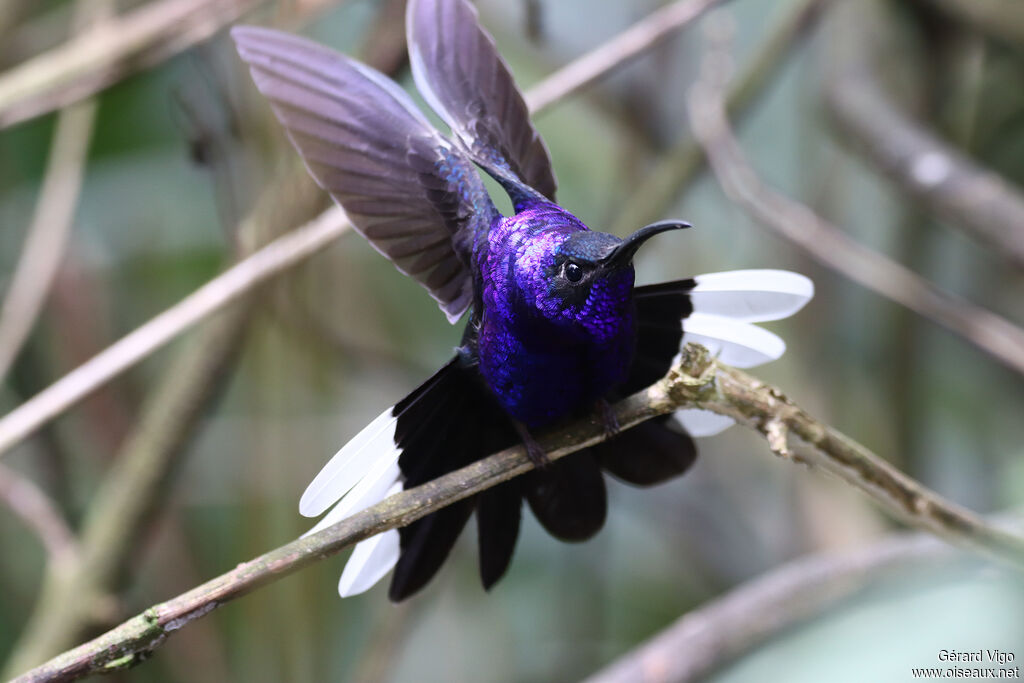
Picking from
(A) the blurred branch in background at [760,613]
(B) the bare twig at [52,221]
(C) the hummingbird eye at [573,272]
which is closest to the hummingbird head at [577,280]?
(C) the hummingbird eye at [573,272]

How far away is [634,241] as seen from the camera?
0.84 metres

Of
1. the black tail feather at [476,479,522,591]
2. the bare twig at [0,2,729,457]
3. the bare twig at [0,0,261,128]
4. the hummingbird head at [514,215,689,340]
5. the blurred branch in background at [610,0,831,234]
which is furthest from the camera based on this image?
the blurred branch in background at [610,0,831,234]

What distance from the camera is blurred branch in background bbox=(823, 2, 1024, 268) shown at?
202cm

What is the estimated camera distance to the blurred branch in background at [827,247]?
2.03 meters

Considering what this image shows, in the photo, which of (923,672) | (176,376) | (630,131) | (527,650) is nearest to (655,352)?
(923,672)

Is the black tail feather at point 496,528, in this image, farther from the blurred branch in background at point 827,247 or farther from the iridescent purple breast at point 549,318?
the blurred branch in background at point 827,247

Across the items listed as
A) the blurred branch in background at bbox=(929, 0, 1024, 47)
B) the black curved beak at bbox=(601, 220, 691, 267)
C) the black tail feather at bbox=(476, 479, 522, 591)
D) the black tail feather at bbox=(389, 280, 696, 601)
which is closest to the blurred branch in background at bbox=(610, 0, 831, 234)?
the blurred branch in background at bbox=(929, 0, 1024, 47)

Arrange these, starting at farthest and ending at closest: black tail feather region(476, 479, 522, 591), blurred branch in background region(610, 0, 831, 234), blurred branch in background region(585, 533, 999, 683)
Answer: blurred branch in background region(610, 0, 831, 234) → blurred branch in background region(585, 533, 999, 683) → black tail feather region(476, 479, 522, 591)

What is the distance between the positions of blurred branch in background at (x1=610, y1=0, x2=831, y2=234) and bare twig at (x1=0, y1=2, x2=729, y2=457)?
68 centimetres

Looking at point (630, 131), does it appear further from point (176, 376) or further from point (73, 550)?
point (73, 550)

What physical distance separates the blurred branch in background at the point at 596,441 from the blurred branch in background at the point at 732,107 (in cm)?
123

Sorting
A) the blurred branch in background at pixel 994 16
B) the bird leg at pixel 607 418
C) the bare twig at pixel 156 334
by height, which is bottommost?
the bird leg at pixel 607 418

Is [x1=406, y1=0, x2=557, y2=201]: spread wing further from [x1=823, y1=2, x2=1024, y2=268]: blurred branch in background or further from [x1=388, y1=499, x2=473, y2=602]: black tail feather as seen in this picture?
[x1=823, y1=2, x2=1024, y2=268]: blurred branch in background

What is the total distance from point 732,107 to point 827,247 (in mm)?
604
